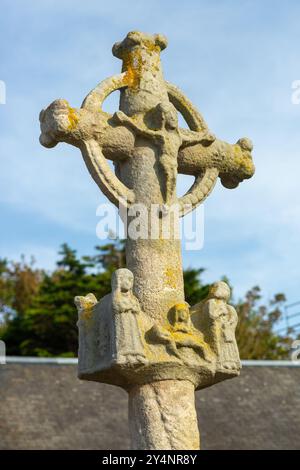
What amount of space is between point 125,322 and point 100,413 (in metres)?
17.9

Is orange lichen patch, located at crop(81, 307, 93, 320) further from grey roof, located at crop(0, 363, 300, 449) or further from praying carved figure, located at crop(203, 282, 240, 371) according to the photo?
grey roof, located at crop(0, 363, 300, 449)

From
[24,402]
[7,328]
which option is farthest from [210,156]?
[7,328]

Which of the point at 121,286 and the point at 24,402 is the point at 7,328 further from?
the point at 121,286

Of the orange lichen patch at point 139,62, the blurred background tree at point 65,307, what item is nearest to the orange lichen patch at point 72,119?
the orange lichen patch at point 139,62

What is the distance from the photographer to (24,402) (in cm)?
2386

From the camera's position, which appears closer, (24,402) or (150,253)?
(150,253)

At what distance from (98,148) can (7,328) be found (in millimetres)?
35698

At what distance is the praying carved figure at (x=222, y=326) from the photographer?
6.86m

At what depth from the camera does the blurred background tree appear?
41.1m

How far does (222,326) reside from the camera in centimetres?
693

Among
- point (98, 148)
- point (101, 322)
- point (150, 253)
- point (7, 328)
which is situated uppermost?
point (7, 328)

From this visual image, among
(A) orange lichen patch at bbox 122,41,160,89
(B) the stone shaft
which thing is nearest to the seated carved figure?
(B) the stone shaft

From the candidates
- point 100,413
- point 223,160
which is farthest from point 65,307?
point 223,160

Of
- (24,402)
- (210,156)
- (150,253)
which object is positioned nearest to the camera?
(150,253)
